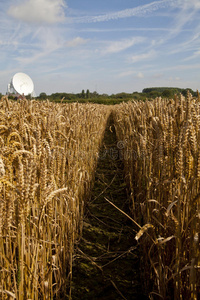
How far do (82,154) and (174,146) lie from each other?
4.81 ft

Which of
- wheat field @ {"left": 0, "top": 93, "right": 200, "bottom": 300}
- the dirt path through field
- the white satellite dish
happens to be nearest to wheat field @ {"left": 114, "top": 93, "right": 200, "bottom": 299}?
wheat field @ {"left": 0, "top": 93, "right": 200, "bottom": 300}

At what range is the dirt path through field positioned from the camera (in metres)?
1.78

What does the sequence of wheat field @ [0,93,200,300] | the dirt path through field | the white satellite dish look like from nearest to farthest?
wheat field @ [0,93,200,300] < the dirt path through field < the white satellite dish

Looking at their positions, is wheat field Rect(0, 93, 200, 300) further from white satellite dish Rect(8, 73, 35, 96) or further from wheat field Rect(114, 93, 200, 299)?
white satellite dish Rect(8, 73, 35, 96)

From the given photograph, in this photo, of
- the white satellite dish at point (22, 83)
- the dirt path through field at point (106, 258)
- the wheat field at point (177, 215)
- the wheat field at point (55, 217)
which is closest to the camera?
the wheat field at point (55, 217)

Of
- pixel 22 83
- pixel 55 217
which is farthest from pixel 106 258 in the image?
pixel 22 83

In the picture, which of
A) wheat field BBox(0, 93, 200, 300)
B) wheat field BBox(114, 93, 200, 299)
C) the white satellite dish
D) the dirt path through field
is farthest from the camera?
the white satellite dish

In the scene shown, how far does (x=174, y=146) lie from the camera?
1.55 meters

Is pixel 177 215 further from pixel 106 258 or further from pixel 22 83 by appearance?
pixel 22 83

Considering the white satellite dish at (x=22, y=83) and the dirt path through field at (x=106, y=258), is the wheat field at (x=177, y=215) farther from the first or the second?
the white satellite dish at (x=22, y=83)

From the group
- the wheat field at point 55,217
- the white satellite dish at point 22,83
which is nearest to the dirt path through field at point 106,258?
the wheat field at point 55,217

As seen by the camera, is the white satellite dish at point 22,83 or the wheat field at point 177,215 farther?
the white satellite dish at point 22,83

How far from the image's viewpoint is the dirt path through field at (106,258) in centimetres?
178

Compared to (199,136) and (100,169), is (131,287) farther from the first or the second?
(100,169)
